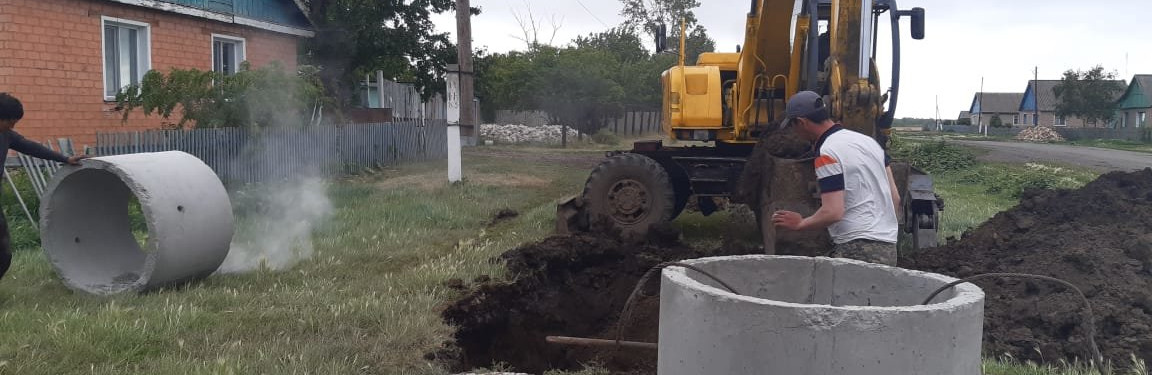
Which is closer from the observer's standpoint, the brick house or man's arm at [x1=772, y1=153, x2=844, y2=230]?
man's arm at [x1=772, y1=153, x2=844, y2=230]

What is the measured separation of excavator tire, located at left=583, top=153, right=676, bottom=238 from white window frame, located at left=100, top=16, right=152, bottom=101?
9.82m

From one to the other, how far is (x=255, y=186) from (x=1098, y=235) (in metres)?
10.6

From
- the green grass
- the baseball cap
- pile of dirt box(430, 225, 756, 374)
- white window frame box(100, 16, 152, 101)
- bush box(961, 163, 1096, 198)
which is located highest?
white window frame box(100, 16, 152, 101)

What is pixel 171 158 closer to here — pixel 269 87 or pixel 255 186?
pixel 255 186

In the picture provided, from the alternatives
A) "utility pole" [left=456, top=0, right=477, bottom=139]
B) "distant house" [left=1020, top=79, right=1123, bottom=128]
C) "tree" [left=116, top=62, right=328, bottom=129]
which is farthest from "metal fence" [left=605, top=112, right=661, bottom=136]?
"distant house" [left=1020, top=79, right=1123, bottom=128]

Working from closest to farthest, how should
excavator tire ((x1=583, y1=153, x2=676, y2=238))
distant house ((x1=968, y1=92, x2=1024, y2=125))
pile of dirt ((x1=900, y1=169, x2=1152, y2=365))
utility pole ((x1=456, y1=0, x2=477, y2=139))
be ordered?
pile of dirt ((x1=900, y1=169, x2=1152, y2=365)), excavator tire ((x1=583, y1=153, x2=676, y2=238)), utility pole ((x1=456, y1=0, x2=477, y2=139)), distant house ((x1=968, y1=92, x2=1024, y2=125))

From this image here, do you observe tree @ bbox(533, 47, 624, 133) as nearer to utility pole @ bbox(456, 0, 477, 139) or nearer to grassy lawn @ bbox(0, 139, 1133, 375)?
utility pole @ bbox(456, 0, 477, 139)

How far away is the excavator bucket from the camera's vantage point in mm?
10562

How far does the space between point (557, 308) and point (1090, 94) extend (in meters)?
57.7

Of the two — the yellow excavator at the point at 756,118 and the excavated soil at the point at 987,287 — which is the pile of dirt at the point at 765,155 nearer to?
the yellow excavator at the point at 756,118

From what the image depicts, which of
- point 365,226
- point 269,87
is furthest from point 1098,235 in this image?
point 269,87

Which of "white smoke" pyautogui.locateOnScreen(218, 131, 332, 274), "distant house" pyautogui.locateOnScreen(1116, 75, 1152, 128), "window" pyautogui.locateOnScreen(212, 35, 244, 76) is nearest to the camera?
"white smoke" pyautogui.locateOnScreen(218, 131, 332, 274)

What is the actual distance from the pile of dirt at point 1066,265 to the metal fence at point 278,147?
9646mm

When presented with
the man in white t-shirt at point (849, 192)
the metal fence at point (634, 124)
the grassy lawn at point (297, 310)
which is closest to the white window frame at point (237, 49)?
the grassy lawn at point (297, 310)
